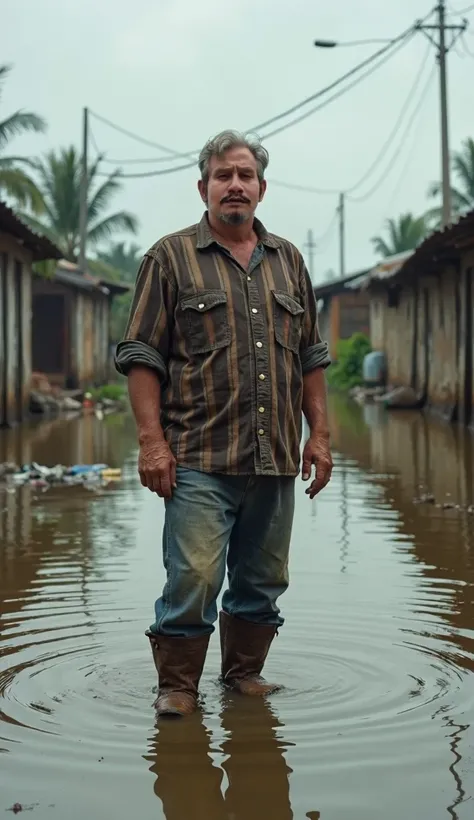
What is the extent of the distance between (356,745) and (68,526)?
548cm

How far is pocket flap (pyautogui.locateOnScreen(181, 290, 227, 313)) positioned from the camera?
4691 millimetres

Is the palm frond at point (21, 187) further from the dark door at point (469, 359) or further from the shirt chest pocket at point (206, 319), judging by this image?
the shirt chest pocket at point (206, 319)

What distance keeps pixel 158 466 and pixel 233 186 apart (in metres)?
1.03

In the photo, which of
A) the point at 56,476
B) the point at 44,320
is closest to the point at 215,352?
the point at 56,476

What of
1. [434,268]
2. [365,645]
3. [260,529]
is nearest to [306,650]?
[365,645]

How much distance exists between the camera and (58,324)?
3706 centimetres

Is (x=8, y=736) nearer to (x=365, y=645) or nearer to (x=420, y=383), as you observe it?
(x=365, y=645)

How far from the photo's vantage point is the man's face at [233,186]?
480cm

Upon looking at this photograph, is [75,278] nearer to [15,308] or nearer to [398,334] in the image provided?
[398,334]

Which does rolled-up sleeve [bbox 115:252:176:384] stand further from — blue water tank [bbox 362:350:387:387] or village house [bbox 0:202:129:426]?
blue water tank [bbox 362:350:387:387]

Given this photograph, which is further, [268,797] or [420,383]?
[420,383]

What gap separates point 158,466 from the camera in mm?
4605

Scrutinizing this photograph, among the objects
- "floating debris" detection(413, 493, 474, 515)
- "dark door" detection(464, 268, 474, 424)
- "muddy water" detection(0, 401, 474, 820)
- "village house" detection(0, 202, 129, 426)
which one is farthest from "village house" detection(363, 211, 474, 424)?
"muddy water" detection(0, 401, 474, 820)

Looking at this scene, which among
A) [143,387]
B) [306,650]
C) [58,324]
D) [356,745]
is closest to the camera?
[356,745]
